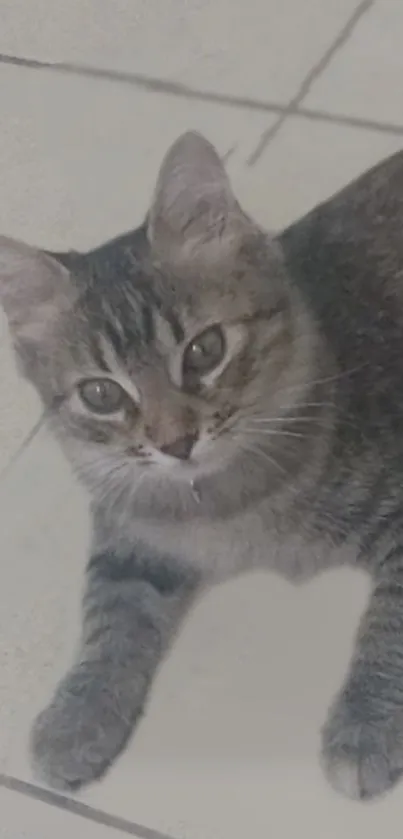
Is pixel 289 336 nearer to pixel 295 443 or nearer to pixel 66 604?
pixel 295 443

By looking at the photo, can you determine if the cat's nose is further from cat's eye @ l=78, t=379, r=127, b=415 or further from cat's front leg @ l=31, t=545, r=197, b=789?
cat's front leg @ l=31, t=545, r=197, b=789

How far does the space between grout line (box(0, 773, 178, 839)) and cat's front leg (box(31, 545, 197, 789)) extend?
0.01 meters

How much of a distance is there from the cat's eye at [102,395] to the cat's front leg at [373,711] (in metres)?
0.29

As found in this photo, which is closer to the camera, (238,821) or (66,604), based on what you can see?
(238,821)

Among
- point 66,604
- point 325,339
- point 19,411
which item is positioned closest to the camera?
point 325,339

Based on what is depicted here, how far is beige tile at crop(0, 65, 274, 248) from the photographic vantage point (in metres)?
1.48

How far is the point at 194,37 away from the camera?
1.60 metres

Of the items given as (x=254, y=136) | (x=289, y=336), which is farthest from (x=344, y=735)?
(x=254, y=136)

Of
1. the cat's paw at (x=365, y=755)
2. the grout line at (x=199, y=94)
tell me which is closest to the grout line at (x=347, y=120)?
the grout line at (x=199, y=94)

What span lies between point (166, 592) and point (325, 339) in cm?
28

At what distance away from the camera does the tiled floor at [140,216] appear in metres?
1.07

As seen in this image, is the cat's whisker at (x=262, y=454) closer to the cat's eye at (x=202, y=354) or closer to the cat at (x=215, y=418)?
the cat at (x=215, y=418)

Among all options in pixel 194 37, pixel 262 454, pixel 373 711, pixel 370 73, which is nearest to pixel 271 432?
pixel 262 454

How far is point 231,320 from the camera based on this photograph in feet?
3.26
